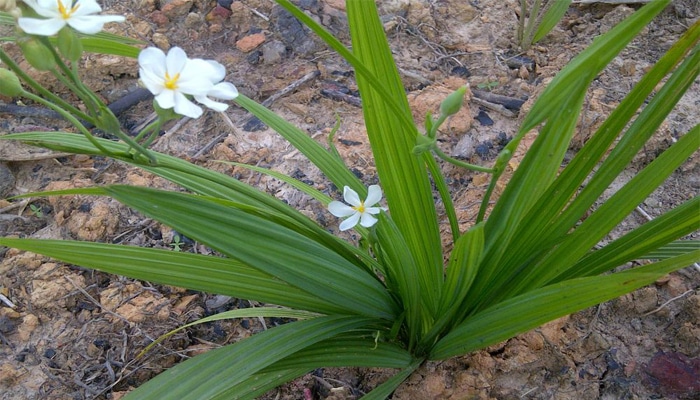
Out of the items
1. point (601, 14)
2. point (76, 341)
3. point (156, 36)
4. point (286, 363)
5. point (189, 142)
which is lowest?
point (76, 341)

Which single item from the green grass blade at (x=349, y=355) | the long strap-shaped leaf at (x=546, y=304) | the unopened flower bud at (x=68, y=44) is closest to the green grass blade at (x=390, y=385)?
the green grass blade at (x=349, y=355)

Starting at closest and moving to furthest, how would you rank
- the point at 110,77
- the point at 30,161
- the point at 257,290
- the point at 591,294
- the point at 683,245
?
the point at 591,294 → the point at 257,290 → the point at 683,245 → the point at 30,161 → the point at 110,77

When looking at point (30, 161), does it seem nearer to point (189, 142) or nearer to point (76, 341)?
point (189, 142)

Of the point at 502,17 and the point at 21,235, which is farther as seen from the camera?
the point at 502,17

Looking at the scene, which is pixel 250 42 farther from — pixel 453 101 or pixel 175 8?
pixel 453 101

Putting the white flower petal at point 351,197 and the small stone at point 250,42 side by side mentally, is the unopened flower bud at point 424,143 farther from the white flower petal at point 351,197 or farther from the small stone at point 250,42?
the small stone at point 250,42

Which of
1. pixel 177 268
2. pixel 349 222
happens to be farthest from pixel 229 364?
pixel 349 222

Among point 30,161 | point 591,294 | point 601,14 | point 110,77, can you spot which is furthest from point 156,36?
point 591,294
